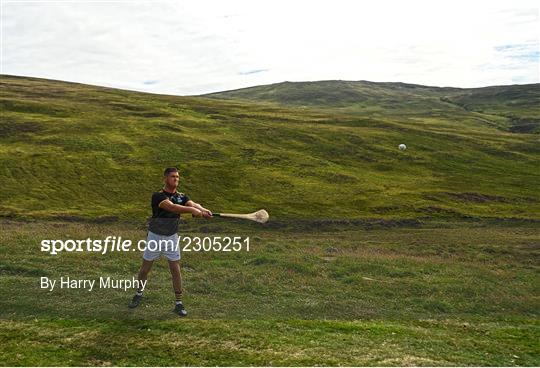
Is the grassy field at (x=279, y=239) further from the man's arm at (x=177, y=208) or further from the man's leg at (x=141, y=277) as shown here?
the man's arm at (x=177, y=208)

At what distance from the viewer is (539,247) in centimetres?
4306

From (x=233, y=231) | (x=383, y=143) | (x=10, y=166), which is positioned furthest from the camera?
(x=383, y=143)

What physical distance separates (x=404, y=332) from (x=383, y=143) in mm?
92621

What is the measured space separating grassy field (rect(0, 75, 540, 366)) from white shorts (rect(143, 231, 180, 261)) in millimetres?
2360

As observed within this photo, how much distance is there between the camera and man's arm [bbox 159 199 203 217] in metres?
17.5

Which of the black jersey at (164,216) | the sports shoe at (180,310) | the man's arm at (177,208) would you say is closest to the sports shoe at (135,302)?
the sports shoe at (180,310)

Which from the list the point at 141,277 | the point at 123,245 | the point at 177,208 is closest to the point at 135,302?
the point at 141,277

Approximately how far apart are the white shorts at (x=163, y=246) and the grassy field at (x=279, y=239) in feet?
7.74

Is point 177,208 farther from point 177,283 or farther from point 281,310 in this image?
point 281,310

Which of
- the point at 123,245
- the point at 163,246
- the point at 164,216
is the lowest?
the point at 123,245

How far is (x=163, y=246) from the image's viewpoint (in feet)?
61.0

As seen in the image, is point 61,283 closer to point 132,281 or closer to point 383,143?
point 132,281

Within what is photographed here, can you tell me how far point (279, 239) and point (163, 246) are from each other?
27989 mm

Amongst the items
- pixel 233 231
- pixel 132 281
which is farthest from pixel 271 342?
pixel 233 231
